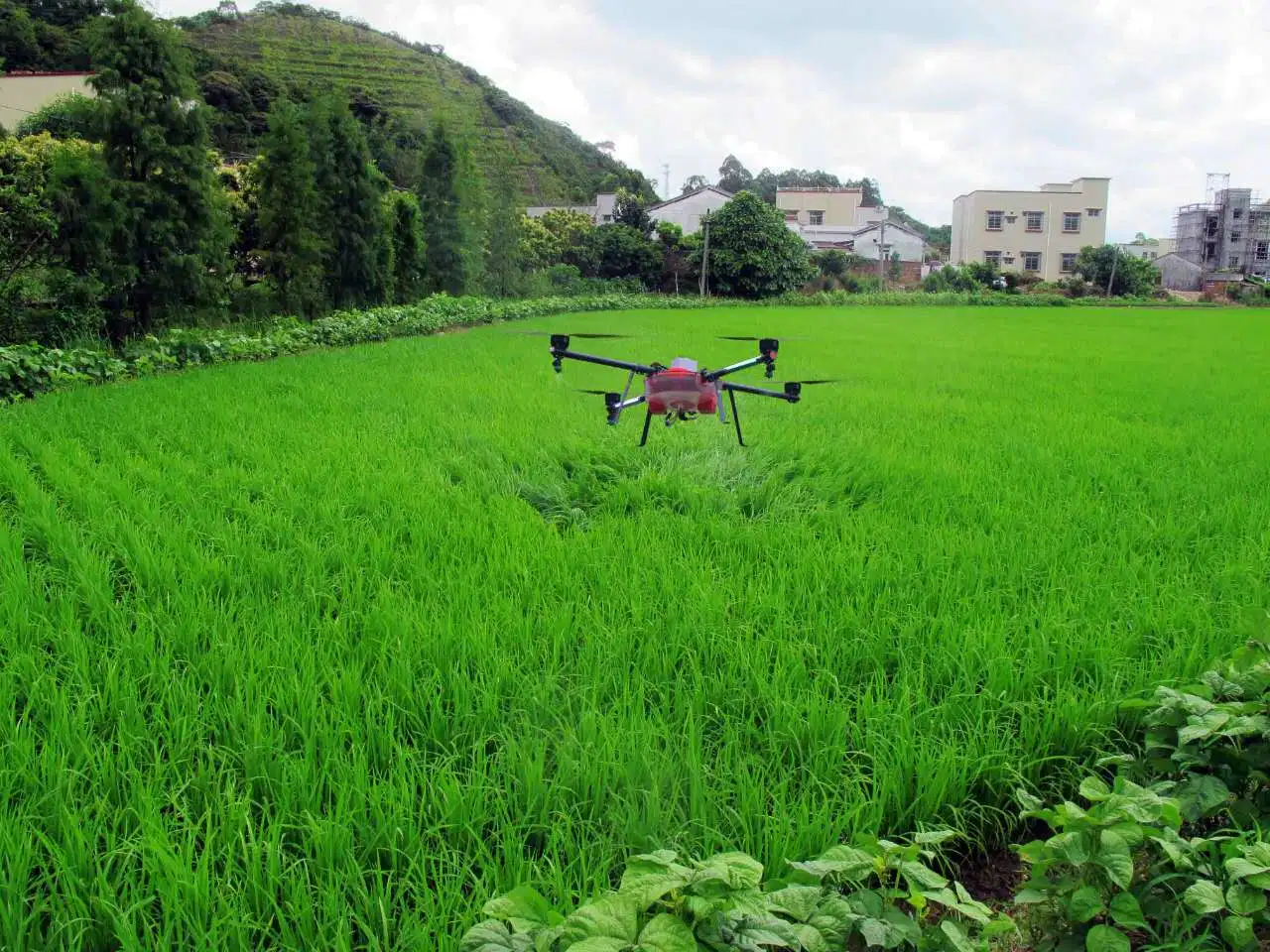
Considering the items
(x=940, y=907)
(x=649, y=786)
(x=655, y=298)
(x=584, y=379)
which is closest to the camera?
(x=940, y=907)

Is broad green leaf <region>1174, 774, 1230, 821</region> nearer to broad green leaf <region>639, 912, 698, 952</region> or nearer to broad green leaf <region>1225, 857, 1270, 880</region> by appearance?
broad green leaf <region>1225, 857, 1270, 880</region>

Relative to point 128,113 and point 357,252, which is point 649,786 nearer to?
point 128,113

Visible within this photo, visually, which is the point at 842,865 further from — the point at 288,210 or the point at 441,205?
the point at 441,205

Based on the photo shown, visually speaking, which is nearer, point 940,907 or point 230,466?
point 940,907

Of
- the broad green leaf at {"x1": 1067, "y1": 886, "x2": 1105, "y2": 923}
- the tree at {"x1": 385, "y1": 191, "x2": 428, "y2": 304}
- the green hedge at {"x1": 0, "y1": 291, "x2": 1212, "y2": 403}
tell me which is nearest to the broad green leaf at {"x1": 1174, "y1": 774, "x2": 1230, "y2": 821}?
the broad green leaf at {"x1": 1067, "y1": 886, "x2": 1105, "y2": 923}

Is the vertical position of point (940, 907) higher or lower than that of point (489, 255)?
lower

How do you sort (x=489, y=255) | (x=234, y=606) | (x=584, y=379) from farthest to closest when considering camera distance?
(x=489, y=255)
(x=584, y=379)
(x=234, y=606)

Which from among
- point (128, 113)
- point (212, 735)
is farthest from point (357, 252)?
point (212, 735)

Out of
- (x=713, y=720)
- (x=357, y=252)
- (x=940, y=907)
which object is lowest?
(x=940, y=907)
